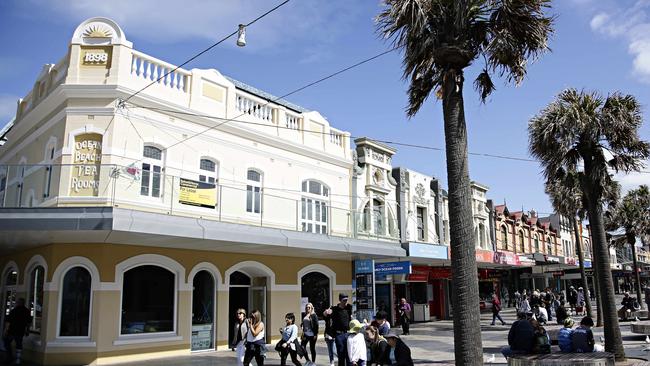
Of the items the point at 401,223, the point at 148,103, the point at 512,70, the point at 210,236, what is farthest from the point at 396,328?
the point at 512,70

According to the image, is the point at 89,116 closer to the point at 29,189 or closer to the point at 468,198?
the point at 29,189

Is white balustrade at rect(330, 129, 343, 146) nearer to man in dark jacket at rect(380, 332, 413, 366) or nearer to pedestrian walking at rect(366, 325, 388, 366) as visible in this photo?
pedestrian walking at rect(366, 325, 388, 366)

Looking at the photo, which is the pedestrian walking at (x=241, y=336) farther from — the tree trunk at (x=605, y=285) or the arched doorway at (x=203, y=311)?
the tree trunk at (x=605, y=285)

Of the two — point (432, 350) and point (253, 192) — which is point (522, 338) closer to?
point (432, 350)

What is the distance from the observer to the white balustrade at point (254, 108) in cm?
1966

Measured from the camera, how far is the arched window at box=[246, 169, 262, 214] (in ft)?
59.0

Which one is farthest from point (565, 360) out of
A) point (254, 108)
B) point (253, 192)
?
point (254, 108)

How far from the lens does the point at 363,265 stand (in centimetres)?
2147

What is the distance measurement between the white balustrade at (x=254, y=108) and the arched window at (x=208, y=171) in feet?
8.42

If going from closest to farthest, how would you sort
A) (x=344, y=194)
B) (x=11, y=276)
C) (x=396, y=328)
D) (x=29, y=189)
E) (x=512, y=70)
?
(x=512, y=70), (x=29, y=189), (x=11, y=276), (x=344, y=194), (x=396, y=328)

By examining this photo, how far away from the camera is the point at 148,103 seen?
53.9 feet

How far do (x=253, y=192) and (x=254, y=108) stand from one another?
4.05 m

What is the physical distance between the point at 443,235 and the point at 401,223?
5.04 metres

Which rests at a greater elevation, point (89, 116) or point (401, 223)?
point (89, 116)
